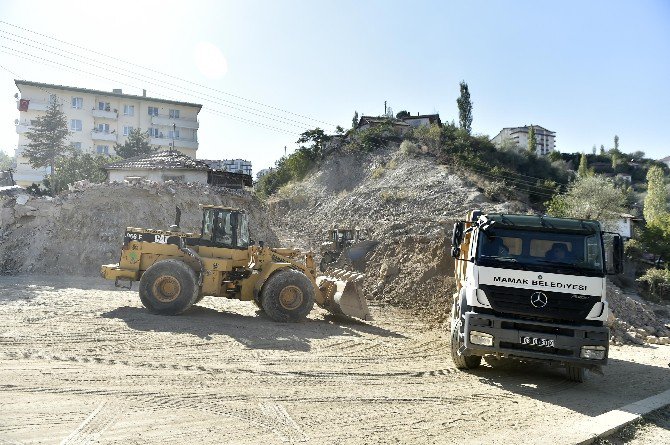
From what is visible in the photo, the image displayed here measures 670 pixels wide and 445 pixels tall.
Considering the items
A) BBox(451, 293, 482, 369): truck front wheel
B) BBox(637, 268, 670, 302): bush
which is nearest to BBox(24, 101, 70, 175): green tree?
BBox(637, 268, 670, 302): bush

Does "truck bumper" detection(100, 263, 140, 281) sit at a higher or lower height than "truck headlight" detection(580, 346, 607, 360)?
higher

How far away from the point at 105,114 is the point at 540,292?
57.7 m

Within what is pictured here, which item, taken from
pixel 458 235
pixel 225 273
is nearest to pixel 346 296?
pixel 225 273

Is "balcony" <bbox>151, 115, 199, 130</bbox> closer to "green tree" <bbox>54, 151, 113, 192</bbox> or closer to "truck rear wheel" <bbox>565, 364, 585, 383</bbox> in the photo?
"green tree" <bbox>54, 151, 113, 192</bbox>

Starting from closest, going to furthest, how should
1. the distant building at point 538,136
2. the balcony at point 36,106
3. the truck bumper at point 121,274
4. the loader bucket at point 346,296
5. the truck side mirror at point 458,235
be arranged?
the truck side mirror at point 458,235 < the loader bucket at point 346,296 < the truck bumper at point 121,274 < the balcony at point 36,106 < the distant building at point 538,136

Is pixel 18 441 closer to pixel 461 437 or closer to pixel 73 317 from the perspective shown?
pixel 461 437

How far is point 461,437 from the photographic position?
627 cm

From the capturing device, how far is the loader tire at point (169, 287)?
43.2 ft

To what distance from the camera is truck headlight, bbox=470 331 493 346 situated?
8.65 meters

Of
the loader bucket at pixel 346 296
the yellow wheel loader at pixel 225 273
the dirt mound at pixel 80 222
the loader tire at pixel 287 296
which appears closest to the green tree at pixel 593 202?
the dirt mound at pixel 80 222

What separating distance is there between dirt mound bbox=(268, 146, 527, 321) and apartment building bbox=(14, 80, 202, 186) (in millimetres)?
19558

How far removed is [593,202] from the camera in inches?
1673

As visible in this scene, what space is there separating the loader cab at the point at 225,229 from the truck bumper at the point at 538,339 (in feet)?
22.4

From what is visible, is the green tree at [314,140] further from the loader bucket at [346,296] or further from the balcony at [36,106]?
the loader bucket at [346,296]
